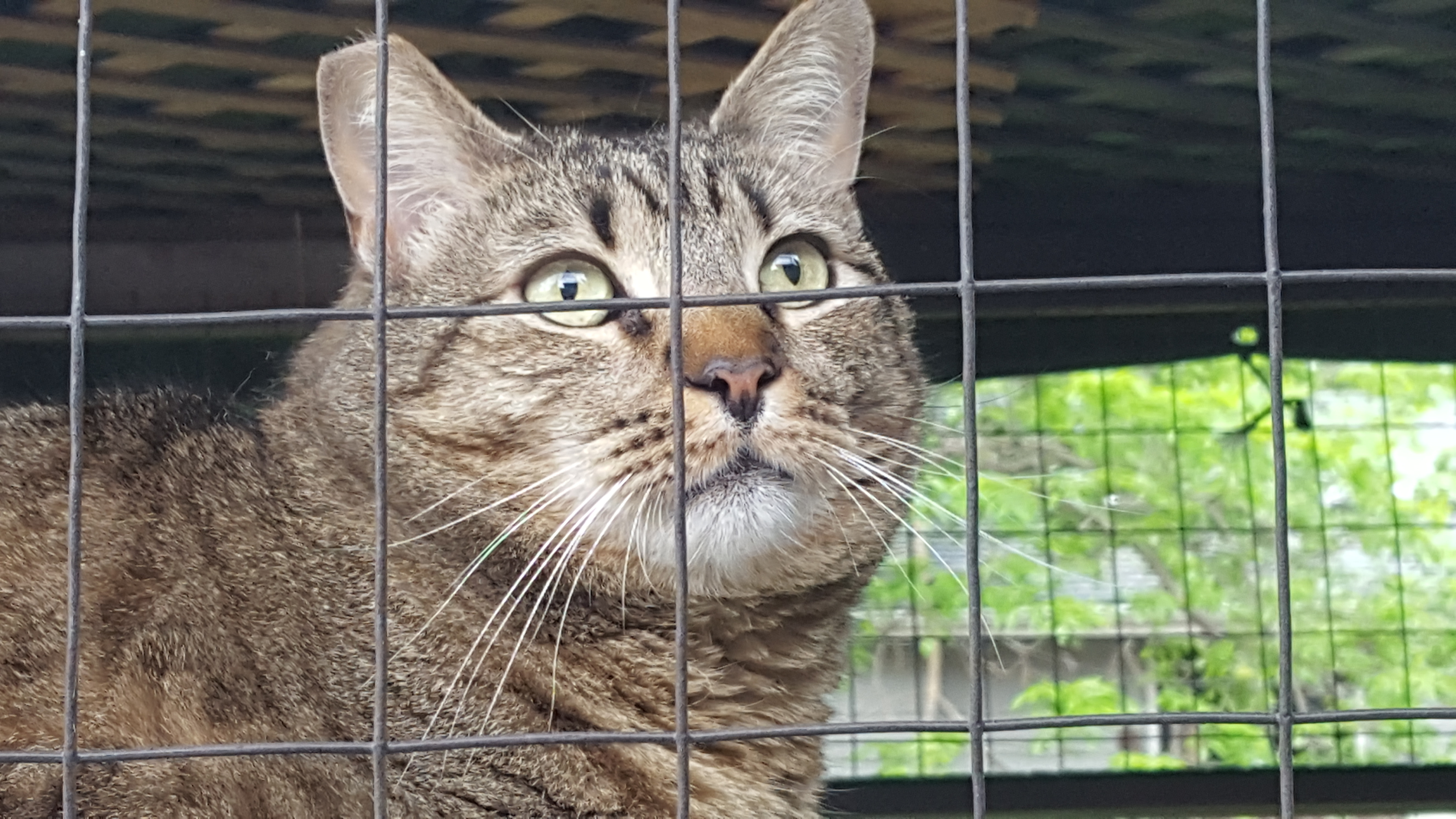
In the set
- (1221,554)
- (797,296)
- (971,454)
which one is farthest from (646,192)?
(1221,554)

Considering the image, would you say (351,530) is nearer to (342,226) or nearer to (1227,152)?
(342,226)

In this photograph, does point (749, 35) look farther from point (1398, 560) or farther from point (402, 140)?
point (1398, 560)

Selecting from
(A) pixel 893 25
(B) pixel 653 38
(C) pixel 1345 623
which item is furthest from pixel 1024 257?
(C) pixel 1345 623

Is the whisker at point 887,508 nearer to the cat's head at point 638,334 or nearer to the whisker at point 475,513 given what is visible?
the cat's head at point 638,334

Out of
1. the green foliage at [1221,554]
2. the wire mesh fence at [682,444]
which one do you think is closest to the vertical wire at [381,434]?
the wire mesh fence at [682,444]

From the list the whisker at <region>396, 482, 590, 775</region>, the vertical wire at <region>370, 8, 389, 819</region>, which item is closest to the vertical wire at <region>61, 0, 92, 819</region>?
the vertical wire at <region>370, 8, 389, 819</region>

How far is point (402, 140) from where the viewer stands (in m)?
2.84

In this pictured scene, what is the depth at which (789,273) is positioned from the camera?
2.86 m

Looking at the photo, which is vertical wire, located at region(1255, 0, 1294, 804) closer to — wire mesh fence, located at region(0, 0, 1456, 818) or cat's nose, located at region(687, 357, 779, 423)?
wire mesh fence, located at region(0, 0, 1456, 818)

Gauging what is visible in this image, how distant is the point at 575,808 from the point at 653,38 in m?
2.00

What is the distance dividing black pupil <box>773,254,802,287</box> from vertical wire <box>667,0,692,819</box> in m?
1.03

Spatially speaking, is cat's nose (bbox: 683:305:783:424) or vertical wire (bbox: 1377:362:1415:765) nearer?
cat's nose (bbox: 683:305:783:424)

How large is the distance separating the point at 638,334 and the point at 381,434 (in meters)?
0.75

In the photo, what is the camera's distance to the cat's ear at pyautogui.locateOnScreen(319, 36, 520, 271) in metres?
2.63
